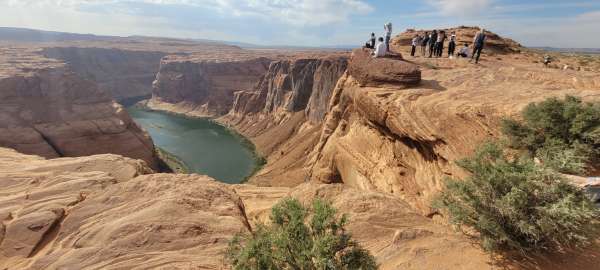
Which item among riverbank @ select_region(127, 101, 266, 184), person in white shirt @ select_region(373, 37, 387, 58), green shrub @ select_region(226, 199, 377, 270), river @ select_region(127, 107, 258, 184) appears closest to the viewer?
green shrub @ select_region(226, 199, 377, 270)

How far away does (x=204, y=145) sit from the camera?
65.4 meters

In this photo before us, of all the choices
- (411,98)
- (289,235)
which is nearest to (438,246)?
(289,235)

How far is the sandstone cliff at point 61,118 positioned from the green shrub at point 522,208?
142 ft

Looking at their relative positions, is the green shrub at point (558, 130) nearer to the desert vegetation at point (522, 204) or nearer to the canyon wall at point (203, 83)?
the desert vegetation at point (522, 204)

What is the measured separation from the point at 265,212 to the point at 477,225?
7105mm

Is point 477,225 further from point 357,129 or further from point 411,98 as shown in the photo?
point 357,129

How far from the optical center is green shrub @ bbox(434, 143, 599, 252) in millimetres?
6340

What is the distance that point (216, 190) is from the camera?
11297 mm

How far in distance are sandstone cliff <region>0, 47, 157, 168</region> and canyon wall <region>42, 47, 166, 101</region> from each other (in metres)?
63.6

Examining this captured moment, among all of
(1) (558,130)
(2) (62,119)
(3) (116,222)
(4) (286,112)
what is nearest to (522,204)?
(1) (558,130)

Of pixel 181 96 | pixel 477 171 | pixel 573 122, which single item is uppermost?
pixel 573 122

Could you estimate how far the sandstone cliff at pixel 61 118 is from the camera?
37.2 meters

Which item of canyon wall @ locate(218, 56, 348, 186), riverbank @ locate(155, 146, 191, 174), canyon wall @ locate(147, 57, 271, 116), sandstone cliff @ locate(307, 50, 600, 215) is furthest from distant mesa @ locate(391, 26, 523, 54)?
canyon wall @ locate(147, 57, 271, 116)

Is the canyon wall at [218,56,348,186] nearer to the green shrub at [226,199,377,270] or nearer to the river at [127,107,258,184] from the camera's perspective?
the river at [127,107,258,184]
